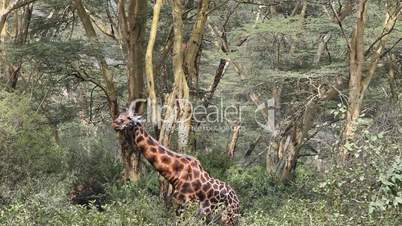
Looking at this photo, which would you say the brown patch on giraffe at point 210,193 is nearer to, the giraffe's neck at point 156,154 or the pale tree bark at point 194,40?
the giraffe's neck at point 156,154

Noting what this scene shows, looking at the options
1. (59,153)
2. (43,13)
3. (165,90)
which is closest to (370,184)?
(59,153)

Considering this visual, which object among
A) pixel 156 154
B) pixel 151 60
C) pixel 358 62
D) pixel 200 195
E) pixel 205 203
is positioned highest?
pixel 358 62

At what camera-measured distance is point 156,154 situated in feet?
24.6

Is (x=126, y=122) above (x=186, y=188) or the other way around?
above

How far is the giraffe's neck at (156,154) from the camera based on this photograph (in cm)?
745

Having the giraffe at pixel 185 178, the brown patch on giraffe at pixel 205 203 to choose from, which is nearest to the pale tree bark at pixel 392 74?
the giraffe at pixel 185 178

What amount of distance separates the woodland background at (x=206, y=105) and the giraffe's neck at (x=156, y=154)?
0.45 metres

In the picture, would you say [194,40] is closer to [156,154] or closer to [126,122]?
[126,122]

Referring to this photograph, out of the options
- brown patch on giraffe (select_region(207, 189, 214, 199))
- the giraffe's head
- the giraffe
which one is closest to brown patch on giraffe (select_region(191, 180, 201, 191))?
the giraffe

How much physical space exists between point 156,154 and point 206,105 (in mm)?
6383

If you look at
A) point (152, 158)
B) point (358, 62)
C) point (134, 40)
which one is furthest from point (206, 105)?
point (152, 158)

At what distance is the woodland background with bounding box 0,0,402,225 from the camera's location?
5.93 m

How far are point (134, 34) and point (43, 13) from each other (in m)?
5.06

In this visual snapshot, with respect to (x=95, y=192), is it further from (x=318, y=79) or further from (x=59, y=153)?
(x=318, y=79)
